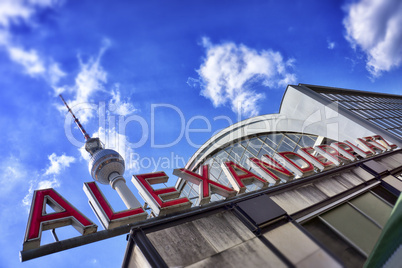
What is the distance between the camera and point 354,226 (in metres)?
8.98

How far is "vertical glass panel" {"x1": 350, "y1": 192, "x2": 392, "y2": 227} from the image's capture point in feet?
32.2

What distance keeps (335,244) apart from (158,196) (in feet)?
20.0

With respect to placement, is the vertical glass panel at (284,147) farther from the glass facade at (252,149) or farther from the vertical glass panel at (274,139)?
the vertical glass panel at (274,139)

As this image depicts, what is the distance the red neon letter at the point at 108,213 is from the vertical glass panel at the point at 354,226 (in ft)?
22.8

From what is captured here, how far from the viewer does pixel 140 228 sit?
244 inches

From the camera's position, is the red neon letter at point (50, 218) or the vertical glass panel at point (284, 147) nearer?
the red neon letter at point (50, 218)

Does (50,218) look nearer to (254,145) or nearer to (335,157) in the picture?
(335,157)

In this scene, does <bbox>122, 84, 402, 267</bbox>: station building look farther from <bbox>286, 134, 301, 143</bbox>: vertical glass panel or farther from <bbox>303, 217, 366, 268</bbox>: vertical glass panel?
<bbox>286, 134, 301, 143</bbox>: vertical glass panel

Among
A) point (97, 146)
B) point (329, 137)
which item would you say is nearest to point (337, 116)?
point (329, 137)

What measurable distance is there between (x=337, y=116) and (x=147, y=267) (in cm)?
2197

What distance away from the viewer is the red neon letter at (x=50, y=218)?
543cm

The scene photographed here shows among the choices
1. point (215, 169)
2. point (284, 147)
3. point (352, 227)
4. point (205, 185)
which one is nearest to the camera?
point (205, 185)

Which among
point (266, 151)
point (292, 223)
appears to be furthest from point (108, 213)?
point (266, 151)

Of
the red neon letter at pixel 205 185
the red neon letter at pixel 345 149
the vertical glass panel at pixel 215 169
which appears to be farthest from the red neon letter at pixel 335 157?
the vertical glass panel at pixel 215 169
